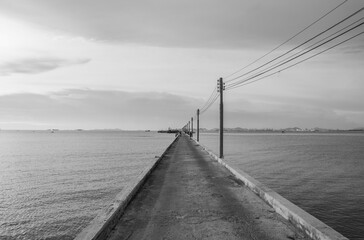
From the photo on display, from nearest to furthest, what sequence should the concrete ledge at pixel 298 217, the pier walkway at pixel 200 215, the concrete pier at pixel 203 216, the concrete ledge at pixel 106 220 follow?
the concrete ledge at pixel 298 217 → the concrete ledge at pixel 106 220 → the concrete pier at pixel 203 216 → the pier walkway at pixel 200 215

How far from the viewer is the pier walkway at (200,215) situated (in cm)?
620

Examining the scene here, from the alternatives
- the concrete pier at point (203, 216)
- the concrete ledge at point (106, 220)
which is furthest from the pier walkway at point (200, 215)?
the concrete ledge at point (106, 220)

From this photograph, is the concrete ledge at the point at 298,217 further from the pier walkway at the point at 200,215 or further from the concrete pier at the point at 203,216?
the pier walkway at the point at 200,215

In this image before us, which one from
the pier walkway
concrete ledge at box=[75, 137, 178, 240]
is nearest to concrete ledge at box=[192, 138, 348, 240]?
the pier walkway

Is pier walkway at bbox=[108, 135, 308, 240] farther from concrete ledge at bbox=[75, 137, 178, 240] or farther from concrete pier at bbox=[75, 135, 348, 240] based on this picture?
concrete ledge at bbox=[75, 137, 178, 240]

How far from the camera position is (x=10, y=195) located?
16.7 meters

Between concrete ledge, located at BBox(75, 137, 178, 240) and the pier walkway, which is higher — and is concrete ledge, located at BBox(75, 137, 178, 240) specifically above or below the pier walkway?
above

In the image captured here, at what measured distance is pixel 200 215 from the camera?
298 inches

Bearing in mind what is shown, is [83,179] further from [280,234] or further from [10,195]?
[280,234]

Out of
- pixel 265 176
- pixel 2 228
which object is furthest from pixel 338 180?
pixel 2 228

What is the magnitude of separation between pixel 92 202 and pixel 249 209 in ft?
31.5

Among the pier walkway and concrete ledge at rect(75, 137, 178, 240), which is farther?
the pier walkway

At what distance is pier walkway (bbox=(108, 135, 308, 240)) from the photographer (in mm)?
6199

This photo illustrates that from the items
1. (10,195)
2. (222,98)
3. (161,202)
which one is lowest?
(10,195)
